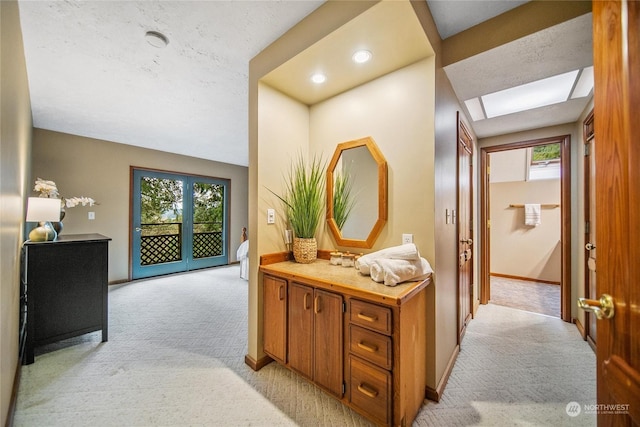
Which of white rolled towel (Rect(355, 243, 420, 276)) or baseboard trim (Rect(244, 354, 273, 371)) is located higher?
white rolled towel (Rect(355, 243, 420, 276))

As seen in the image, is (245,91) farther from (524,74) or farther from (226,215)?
(226,215)

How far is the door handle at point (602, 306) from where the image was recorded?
697 mm

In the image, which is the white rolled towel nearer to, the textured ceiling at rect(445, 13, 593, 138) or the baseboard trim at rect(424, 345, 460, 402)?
the baseboard trim at rect(424, 345, 460, 402)

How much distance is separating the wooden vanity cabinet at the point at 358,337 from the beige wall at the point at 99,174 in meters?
3.92

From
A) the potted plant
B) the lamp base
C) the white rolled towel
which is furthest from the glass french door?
the white rolled towel

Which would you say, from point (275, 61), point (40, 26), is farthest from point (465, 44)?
point (40, 26)

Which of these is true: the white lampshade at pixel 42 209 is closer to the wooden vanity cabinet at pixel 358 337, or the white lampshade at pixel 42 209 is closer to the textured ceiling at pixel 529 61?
the wooden vanity cabinet at pixel 358 337

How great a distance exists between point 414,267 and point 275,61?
5.54ft

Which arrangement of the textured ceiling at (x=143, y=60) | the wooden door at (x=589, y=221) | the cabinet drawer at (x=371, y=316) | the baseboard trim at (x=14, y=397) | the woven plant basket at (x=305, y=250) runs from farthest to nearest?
the wooden door at (x=589, y=221) → the woven plant basket at (x=305, y=250) → the textured ceiling at (x=143, y=60) → the baseboard trim at (x=14, y=397) → the cabinet drawer at (x=371, y=316)

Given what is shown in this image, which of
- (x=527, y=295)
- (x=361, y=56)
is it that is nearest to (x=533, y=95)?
(x=361, y=56)

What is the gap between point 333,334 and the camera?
1.50 meters

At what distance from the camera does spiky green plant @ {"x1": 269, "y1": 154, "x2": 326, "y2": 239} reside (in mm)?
2051

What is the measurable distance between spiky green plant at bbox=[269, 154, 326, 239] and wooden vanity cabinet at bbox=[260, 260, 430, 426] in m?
0.39

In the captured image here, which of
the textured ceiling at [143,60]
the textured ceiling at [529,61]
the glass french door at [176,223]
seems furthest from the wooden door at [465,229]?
the glass french door at [176,223]
